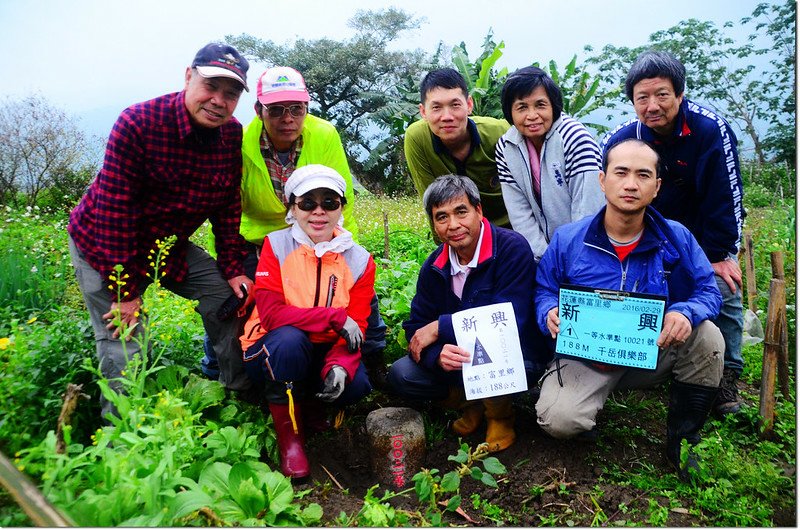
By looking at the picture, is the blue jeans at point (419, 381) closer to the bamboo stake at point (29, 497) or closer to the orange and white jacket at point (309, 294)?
the orange and white jacket at point (309, 294)

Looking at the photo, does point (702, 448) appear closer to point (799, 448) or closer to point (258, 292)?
point (799, 448)

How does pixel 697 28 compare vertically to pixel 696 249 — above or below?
above

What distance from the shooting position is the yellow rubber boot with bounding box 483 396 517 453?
3.10 metres

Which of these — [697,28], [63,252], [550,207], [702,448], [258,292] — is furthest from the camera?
[697,28]

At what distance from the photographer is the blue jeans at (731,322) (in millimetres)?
3396

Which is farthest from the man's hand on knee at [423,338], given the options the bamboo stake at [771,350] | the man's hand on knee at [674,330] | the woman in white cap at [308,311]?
the bamboo stake at [771,350]

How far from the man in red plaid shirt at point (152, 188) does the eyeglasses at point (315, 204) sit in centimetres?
54

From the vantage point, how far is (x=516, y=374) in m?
2.96

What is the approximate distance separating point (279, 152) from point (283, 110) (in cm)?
29

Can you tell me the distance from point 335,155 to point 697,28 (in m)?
15.3

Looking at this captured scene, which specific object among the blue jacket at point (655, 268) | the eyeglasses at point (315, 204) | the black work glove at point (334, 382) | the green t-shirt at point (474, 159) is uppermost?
the green t-shirt at point (474, 159)

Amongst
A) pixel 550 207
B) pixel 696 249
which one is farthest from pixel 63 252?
pixel 696 249

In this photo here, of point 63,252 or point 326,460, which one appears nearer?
point 326,460

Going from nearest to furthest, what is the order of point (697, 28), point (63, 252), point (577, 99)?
1. point (63, 252)
2. point (577, 99)
3. point (697, 28)
